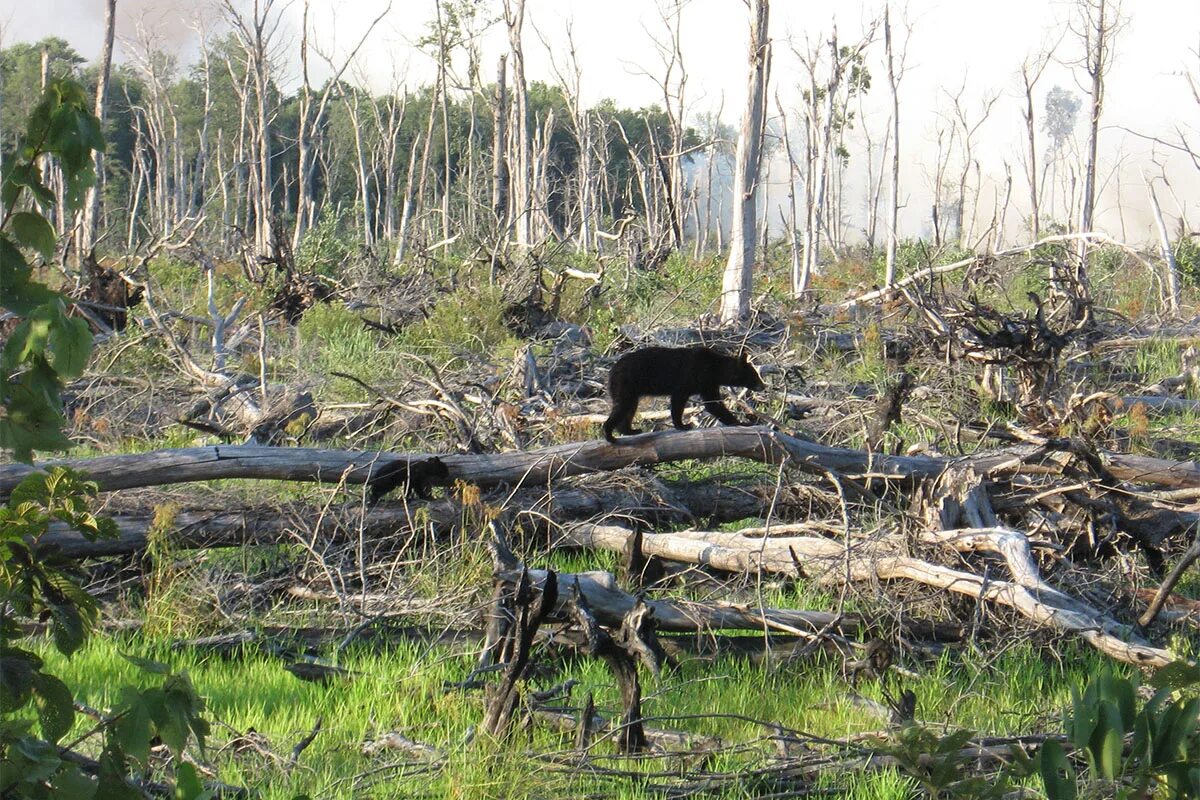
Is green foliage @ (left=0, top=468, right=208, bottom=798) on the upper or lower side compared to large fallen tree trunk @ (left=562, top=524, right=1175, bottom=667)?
upper

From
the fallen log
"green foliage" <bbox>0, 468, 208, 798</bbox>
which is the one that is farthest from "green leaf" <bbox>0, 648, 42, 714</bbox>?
the fallen log

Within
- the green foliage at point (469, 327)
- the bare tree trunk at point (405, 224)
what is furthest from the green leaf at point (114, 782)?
the bare tree trunk at point (405, 224)

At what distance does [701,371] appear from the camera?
7148 millimetres

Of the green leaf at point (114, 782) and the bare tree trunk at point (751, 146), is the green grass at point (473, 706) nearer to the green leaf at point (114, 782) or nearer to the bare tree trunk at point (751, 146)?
the green leaf at point (114, 782)

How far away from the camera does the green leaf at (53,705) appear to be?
1841 millimetres

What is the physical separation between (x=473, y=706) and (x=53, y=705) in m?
2.43

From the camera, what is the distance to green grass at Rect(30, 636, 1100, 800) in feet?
11.2

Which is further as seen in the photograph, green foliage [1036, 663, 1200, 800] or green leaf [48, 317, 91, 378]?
green foliage [1036, 663, 1200, 800]

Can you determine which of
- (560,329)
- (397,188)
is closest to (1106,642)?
(560,329)

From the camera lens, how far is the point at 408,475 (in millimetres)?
5887

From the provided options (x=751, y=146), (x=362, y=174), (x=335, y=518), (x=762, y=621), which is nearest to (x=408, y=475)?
(x=335, y=518)

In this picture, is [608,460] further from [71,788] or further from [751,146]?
[751,146]

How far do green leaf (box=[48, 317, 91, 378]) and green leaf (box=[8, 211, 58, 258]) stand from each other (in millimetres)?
219

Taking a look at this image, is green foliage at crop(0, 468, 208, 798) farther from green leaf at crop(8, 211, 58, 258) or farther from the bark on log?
the bark on log
